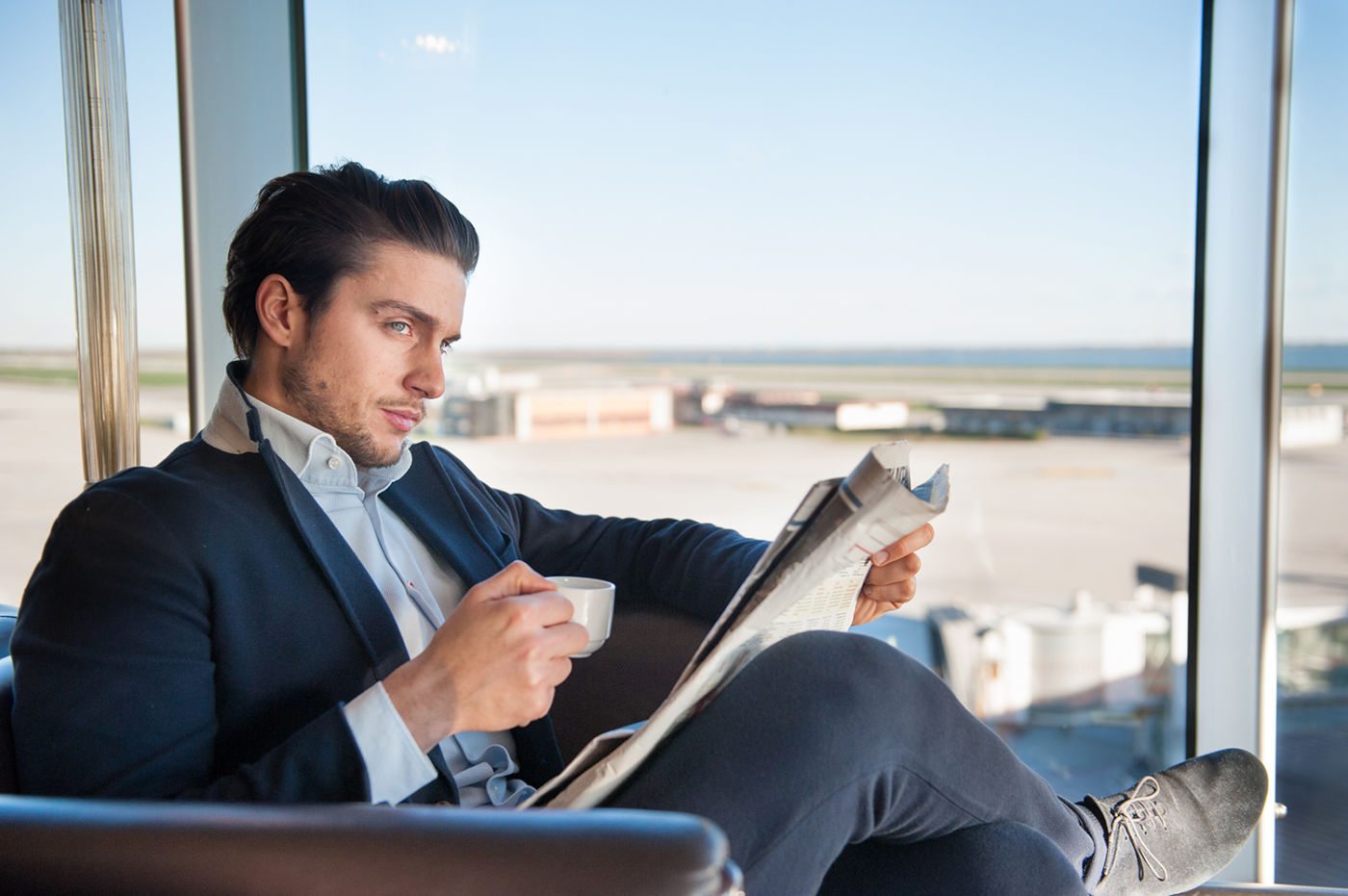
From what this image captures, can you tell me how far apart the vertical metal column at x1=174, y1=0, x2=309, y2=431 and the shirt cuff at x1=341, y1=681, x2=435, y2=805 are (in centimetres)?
147

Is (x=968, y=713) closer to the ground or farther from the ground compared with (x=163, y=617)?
closer to the ground

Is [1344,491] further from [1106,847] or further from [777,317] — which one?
[777,317]

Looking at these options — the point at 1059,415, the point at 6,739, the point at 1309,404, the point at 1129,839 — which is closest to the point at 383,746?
the point at 6,739

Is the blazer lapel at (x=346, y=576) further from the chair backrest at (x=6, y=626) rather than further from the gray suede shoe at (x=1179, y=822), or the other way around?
the gray suede shoe at (x=1179, y=822)

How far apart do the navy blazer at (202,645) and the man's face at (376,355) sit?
10 centimetres

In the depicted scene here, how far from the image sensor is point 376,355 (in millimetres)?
1123

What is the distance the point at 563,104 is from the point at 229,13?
5.28ft

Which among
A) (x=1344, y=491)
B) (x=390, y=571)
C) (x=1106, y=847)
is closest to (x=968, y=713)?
(x=1106, y=847)

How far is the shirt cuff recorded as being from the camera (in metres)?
0.82

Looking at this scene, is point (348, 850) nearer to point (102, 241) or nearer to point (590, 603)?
point (590, 603)

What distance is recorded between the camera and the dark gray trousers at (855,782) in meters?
0.81

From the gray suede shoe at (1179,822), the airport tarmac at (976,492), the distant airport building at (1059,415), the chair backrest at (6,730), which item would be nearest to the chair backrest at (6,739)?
the chair backrest at (6,730)

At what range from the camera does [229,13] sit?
209cm

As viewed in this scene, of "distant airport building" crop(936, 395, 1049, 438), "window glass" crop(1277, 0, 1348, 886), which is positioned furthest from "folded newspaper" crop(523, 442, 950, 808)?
"distant airport building" crop(936, 395, 1049, 438)
